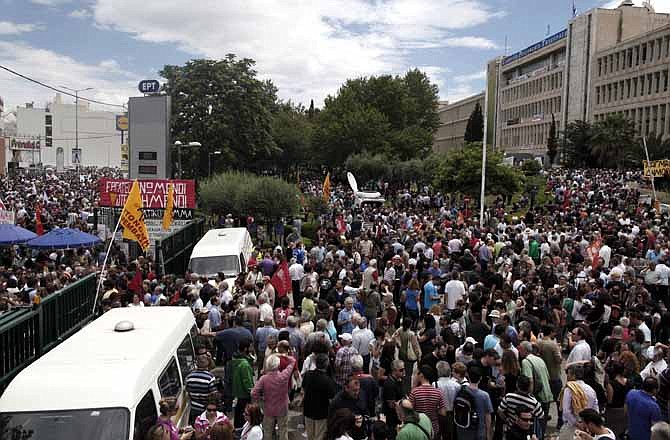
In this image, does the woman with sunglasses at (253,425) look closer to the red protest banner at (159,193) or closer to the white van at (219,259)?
the white van at (219,259)

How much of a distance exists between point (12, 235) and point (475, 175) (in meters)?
26.4

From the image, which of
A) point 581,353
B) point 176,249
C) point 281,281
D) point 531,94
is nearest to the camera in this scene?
point 581,353

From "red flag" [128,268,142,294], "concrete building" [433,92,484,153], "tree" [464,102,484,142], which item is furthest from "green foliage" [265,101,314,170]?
"red flag" [128,268,142,294]

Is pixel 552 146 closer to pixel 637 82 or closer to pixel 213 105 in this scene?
pixel 637 82

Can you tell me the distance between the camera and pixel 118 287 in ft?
45.6

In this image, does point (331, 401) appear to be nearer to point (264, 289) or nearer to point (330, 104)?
point (264, 289)

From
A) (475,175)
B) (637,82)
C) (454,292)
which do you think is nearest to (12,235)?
(454,292)

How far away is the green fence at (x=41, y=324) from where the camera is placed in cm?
912

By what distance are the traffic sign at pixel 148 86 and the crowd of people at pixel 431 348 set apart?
2124cm

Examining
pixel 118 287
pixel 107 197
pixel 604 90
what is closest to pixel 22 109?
pixel 604 90

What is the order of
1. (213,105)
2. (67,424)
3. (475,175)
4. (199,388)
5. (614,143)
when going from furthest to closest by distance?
(614,143) < (213,105) < (475,175) < (199,388) < (67,424)

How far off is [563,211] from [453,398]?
81.6 feet

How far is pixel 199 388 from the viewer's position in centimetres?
779

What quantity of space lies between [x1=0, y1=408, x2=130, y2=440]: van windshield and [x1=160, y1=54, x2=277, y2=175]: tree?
44059 millimetres
